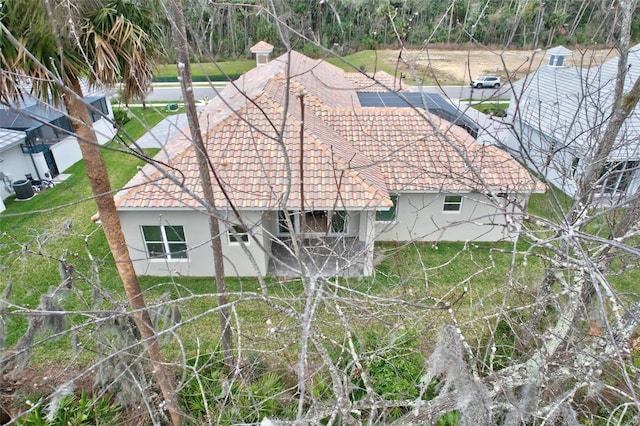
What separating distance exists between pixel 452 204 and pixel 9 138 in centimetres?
1613

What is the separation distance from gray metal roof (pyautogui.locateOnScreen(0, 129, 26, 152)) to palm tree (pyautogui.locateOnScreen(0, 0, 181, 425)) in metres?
12.5

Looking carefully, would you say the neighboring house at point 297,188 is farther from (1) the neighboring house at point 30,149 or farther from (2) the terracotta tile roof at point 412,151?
(1) the neighboring house at point 30,149

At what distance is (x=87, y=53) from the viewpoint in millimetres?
4133

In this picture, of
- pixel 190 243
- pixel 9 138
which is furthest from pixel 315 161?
pixel 9 138

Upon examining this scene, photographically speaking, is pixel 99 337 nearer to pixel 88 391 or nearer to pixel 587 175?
pixel 88 391

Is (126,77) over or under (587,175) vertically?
over

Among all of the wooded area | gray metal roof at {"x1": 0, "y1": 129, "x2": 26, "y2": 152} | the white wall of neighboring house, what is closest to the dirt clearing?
the wooded area

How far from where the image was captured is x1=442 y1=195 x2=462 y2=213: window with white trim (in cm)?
1225

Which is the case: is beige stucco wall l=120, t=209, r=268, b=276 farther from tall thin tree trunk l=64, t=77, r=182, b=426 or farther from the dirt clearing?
the dirt clearing

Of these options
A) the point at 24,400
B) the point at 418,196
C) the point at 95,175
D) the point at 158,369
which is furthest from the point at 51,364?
the point at 418,196

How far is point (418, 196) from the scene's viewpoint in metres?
12.2

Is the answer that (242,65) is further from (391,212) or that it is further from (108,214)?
(108,214)

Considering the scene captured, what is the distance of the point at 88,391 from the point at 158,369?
2764 millimetres

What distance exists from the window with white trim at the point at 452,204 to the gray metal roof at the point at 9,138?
1543 centimetres
